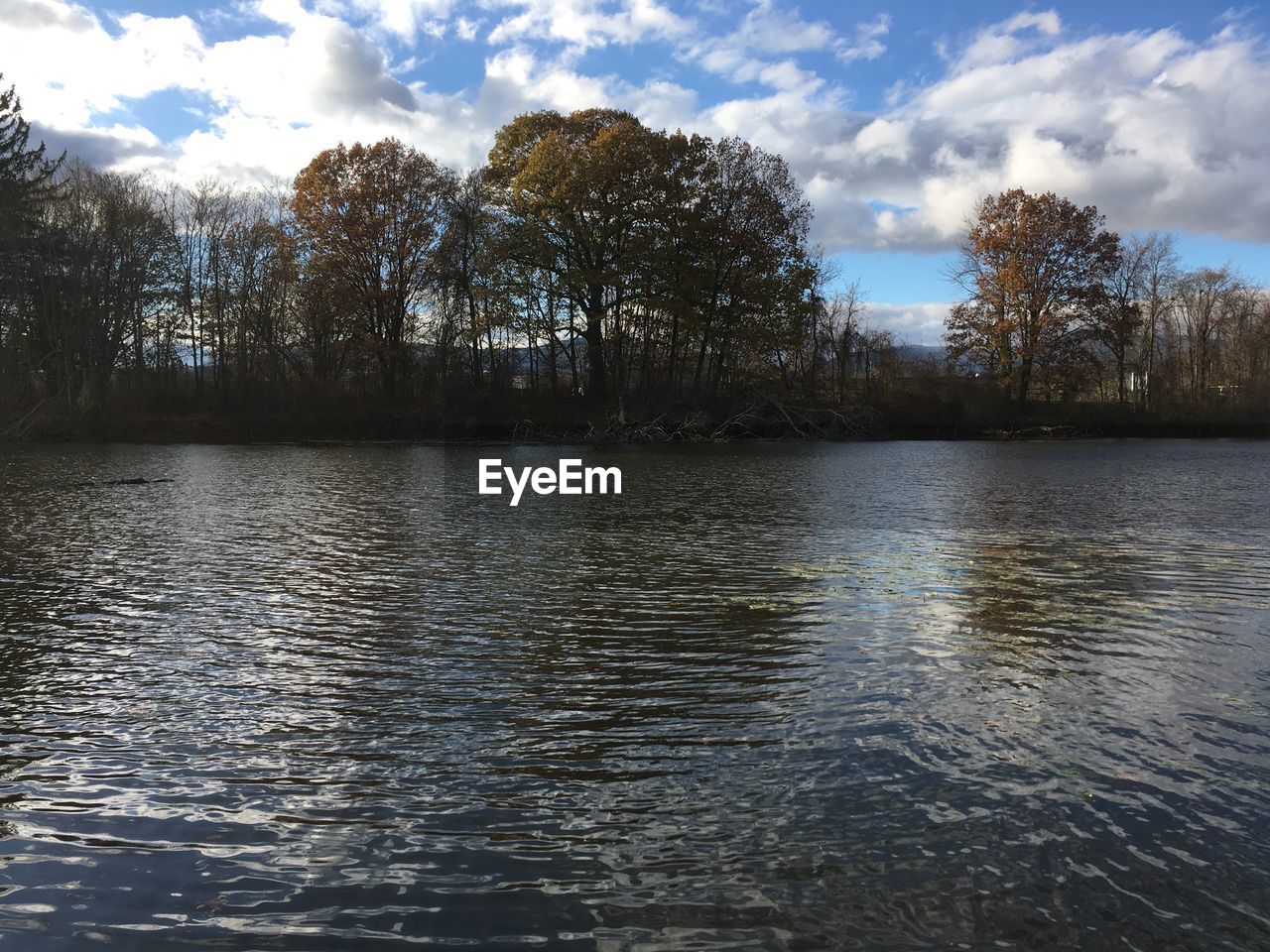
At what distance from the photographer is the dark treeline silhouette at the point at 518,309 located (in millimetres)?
45062

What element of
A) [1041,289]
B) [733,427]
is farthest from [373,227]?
[1041,289]

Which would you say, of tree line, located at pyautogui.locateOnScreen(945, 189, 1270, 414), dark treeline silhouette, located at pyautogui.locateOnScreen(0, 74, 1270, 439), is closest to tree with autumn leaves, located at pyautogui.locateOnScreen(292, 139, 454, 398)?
dark treeline silhouette, located at pyautogui.locateOnScreen(0, 74, 1270, 439)

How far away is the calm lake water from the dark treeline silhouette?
122 feet

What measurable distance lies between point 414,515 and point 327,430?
35716mm

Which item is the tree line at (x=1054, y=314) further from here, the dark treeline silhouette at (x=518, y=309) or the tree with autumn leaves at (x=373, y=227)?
the tree with autumn leaves at (x=373, y=227)

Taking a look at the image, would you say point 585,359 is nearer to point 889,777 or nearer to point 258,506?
point 258,506

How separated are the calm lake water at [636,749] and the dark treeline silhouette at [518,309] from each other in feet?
122

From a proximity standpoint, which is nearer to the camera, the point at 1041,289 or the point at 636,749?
the point at 636,749

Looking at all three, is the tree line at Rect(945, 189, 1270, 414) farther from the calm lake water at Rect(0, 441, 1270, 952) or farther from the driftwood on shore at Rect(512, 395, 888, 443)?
the calm lake water at Rect(0, 441, 1270, 952)

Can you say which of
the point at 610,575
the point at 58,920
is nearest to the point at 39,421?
the point at 610,575

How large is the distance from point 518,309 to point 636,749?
45.8 m

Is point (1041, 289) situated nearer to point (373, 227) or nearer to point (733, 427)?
point (733, 427)

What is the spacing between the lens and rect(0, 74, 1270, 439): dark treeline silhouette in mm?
45062

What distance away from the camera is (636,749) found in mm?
4977
